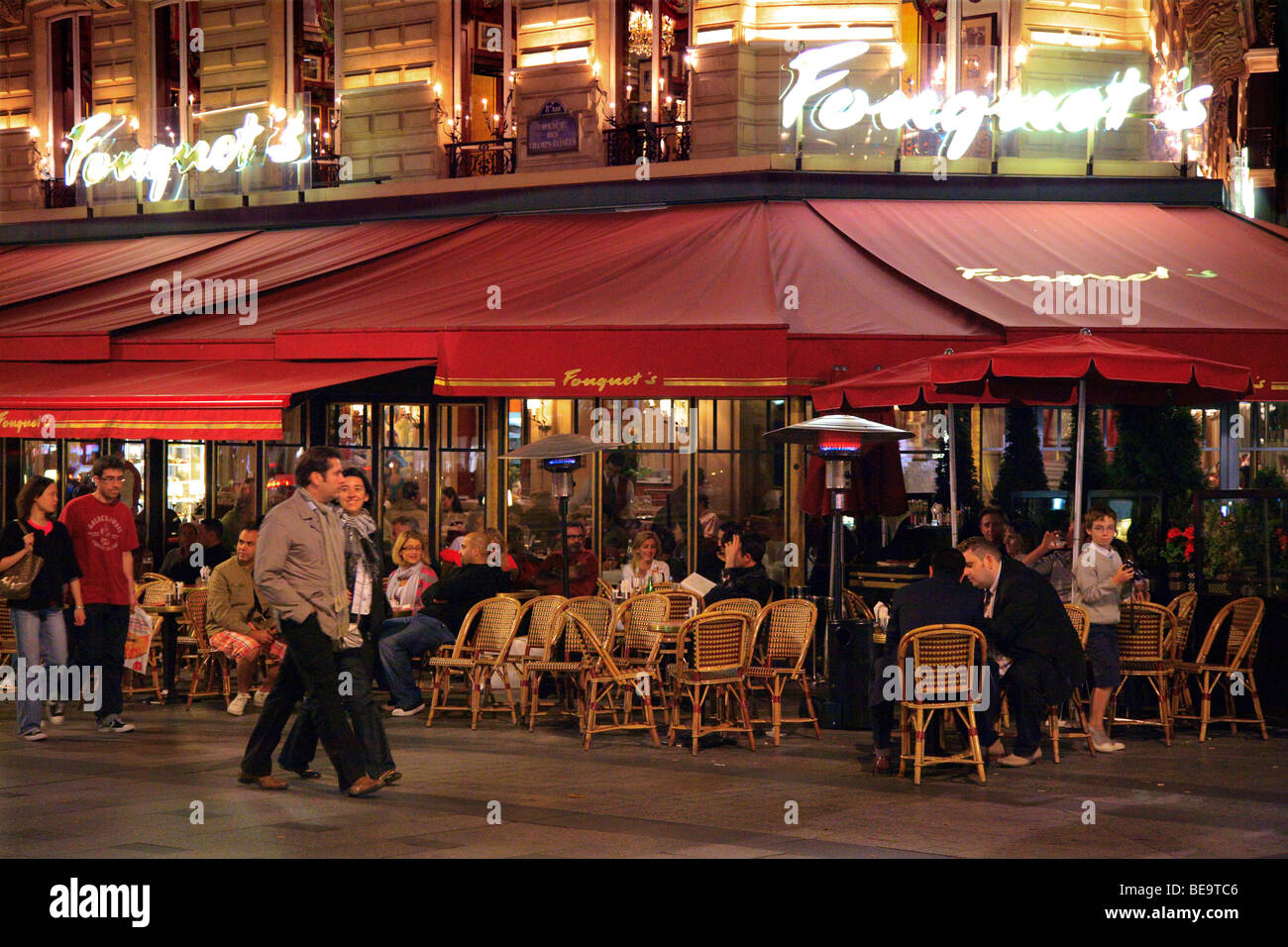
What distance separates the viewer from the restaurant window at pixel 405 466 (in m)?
17.5

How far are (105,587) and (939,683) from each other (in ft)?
18.2

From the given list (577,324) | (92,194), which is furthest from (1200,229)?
(92,194)

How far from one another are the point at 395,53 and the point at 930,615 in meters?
11.2

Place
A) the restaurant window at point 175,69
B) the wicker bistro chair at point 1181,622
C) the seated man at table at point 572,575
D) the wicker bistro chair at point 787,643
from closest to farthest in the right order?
1. the wicker bistro chair at point 787,643
2. the wicker bistro chair at point 1181,622
3. the seated man at table at point 572,575
4. the restaurant window at point 175,69

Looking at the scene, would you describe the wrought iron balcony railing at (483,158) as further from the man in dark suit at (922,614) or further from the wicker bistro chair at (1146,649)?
the man in dark suit at (922,614)

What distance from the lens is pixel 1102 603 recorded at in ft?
35.6

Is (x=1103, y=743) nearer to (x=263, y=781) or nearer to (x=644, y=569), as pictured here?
(x=644, y=569)

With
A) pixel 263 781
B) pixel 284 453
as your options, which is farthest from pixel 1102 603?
pixel 284 453

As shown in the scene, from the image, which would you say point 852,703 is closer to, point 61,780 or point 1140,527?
point 1140,527

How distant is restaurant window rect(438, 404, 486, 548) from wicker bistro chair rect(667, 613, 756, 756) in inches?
250

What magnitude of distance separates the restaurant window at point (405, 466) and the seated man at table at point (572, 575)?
11.6 feet

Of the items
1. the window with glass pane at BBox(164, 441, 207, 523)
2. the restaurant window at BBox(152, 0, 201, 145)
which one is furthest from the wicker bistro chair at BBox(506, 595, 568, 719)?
the restaurant window at BBox(152, 0, 201, 145)

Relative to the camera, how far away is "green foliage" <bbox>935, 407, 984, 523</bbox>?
1717 cm

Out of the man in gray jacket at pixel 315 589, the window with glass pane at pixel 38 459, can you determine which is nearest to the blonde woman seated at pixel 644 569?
the man in gray jacket at pixel 315 589
